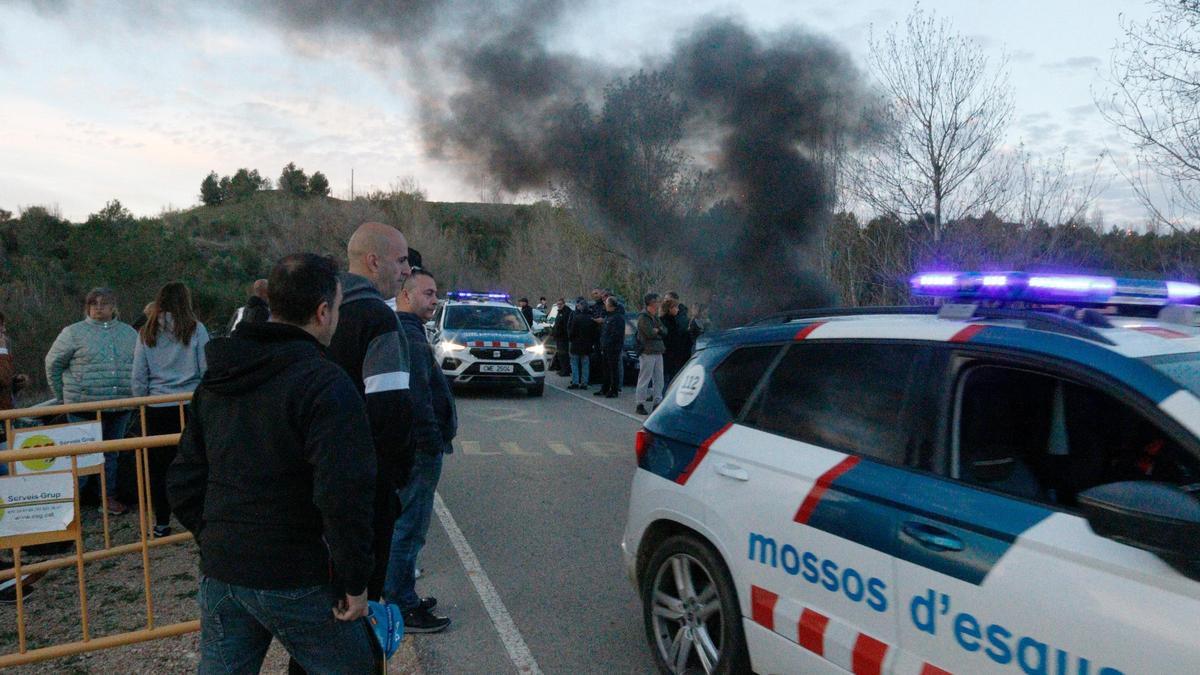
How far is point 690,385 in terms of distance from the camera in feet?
12.1

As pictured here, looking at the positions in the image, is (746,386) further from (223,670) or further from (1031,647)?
(223,670)

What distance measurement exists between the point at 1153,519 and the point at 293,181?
268ft

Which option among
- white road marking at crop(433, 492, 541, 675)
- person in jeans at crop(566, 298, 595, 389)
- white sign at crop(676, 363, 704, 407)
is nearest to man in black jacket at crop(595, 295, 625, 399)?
person in jeans at crop(566, 298, 595, 389)

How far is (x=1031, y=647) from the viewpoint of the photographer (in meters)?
2.08

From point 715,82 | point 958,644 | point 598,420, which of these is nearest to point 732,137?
point 715,82

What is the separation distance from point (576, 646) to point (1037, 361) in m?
2.53

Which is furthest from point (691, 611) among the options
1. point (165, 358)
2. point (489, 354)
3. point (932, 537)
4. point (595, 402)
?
point (489, 354)

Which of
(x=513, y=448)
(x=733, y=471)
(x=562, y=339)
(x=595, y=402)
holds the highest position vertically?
(x=733, y=471)

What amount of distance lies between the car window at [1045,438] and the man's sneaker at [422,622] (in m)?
2.72

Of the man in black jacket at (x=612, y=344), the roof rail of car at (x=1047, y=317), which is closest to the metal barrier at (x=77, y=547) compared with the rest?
the roof rail of car at (x=1047, y=317)

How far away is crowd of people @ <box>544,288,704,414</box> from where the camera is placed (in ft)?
39.6

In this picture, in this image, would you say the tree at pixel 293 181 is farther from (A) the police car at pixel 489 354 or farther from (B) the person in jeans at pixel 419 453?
(B) the person in jeans at pixel 419 453

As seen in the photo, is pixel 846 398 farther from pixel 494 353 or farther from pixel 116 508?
pixel 494 353

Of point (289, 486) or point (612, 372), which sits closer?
point (289, 486)
